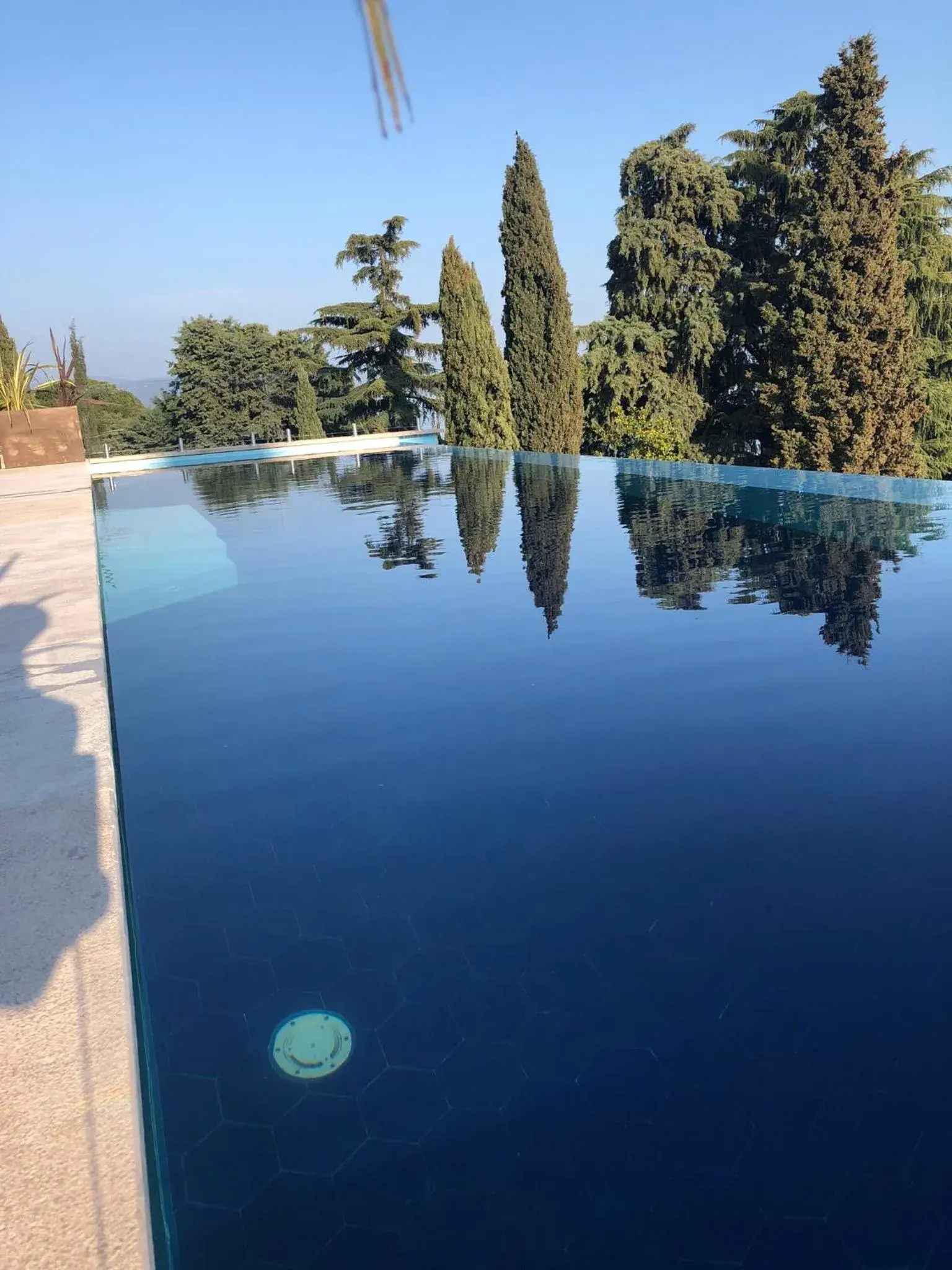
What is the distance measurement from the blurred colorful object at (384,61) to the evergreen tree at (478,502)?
19.9 feet

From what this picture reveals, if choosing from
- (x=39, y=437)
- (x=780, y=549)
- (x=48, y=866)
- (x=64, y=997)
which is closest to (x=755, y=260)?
(x=780, y=549)

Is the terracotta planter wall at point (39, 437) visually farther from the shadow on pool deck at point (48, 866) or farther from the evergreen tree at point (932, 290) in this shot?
the evergreen tree at point (932, 290)

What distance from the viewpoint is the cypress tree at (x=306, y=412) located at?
2644 cm

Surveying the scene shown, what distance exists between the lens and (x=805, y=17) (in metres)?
3.89

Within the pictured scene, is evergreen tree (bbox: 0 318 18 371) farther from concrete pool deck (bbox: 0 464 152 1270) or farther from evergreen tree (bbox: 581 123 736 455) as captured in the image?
concrete pool deck (bbox: 0 464 152 1270)

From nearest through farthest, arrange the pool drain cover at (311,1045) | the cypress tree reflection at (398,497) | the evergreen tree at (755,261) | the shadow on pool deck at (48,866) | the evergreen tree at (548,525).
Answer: the shadow on pool deck at (48,866) < the pool drain cover at (311,1045) < the evergreen tree at (548,525) < the cypress tree reflection at (398,497) < the evergreen tree at (755,261)

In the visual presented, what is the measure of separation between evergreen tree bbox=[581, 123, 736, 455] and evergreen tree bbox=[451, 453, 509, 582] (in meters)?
4.29

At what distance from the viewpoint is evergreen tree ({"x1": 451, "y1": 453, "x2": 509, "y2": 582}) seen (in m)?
8.22

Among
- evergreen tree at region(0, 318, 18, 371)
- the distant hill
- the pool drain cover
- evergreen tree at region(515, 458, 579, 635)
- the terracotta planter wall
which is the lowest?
the pool drain cover

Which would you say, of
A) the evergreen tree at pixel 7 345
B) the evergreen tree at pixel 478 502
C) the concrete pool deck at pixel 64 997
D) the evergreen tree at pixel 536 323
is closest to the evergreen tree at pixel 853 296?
the evergreen tree at pixel 536 323

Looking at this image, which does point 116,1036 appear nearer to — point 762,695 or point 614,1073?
point 614,1073

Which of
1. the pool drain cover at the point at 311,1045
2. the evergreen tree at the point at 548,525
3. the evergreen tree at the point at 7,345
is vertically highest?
the evergreen tree at the point at 7,345

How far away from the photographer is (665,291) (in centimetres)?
2038

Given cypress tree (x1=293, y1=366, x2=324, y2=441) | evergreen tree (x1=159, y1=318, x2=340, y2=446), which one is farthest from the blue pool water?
evergreen tree (x1=159, y1=318, x2=340, y2=446)
